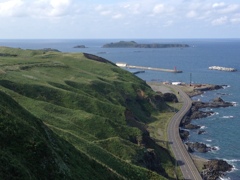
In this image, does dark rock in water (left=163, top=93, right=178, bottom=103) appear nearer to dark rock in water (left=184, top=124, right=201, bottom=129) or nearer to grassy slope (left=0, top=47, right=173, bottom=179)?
grassy slope (left=0, top=47, right=173, bottom=179)

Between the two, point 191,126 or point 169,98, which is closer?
point 191,126

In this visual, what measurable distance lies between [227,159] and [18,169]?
2592 inches

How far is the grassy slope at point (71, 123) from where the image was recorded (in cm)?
2522

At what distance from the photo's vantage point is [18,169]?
Result: 21.5 meters

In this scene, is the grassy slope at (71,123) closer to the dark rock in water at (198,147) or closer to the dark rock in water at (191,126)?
the dark rock in water at (191,126)

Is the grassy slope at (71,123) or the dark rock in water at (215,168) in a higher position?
the grassy slope at (71,123)

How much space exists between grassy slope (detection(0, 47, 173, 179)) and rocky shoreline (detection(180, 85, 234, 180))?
30.4 ft

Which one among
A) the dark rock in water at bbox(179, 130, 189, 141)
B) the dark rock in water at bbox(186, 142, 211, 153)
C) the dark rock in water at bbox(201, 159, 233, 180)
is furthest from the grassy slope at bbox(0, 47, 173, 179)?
the dark rock in water at bbox(186, 142, 211, 153)

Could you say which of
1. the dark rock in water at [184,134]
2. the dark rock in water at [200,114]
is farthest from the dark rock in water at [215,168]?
the dark rock in water at [200,114]

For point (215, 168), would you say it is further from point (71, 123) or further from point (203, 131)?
point (71, 123)

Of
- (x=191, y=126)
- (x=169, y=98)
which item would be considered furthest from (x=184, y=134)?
(x=169, y=98)

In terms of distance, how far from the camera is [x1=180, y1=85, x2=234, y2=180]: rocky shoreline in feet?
229

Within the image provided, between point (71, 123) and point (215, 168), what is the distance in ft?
108

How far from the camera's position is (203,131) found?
100 m
